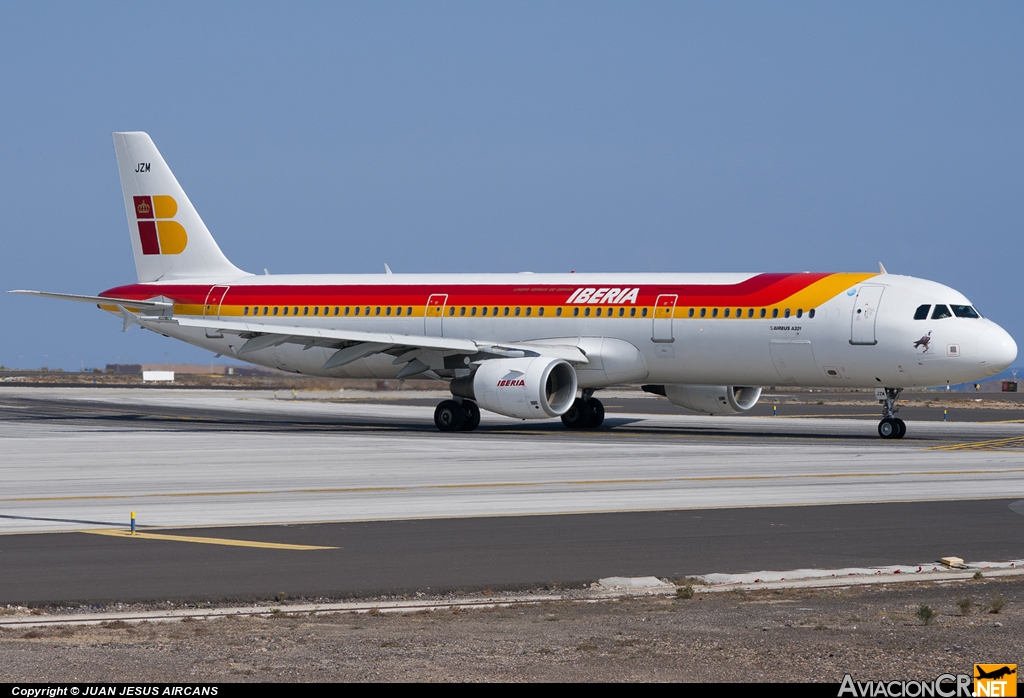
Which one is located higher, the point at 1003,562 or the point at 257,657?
the point at 257,657

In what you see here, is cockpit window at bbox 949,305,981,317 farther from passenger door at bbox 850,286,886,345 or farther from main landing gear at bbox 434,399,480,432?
main landing gear at bbox 434,399,480,432

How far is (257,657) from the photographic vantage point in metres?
9.34

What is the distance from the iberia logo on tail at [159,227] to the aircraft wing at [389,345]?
232 inches

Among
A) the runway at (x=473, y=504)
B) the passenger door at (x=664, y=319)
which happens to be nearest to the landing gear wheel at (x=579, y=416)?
the runway at (x=473, y=504)

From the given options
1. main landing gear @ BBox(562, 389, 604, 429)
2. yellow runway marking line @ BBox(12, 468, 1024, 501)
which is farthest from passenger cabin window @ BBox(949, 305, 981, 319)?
main landing gear @ BBox(562, 389, 604, 429)

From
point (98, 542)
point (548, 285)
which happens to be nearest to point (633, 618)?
point (98, 542)

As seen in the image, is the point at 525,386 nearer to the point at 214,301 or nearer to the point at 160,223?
the point at 214,301

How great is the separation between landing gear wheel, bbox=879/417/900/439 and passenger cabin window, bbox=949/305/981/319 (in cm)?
325

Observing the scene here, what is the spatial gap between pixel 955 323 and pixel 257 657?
27452 millimetres

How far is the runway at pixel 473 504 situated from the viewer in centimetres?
1364

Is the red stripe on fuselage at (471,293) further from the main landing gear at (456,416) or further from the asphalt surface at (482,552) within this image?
the asphalt surface at (482,552)

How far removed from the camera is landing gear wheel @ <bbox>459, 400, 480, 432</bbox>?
124 feet

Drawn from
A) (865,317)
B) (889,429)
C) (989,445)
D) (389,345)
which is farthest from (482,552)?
(389,345)

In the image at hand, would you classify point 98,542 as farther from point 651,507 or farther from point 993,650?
point 993,650
